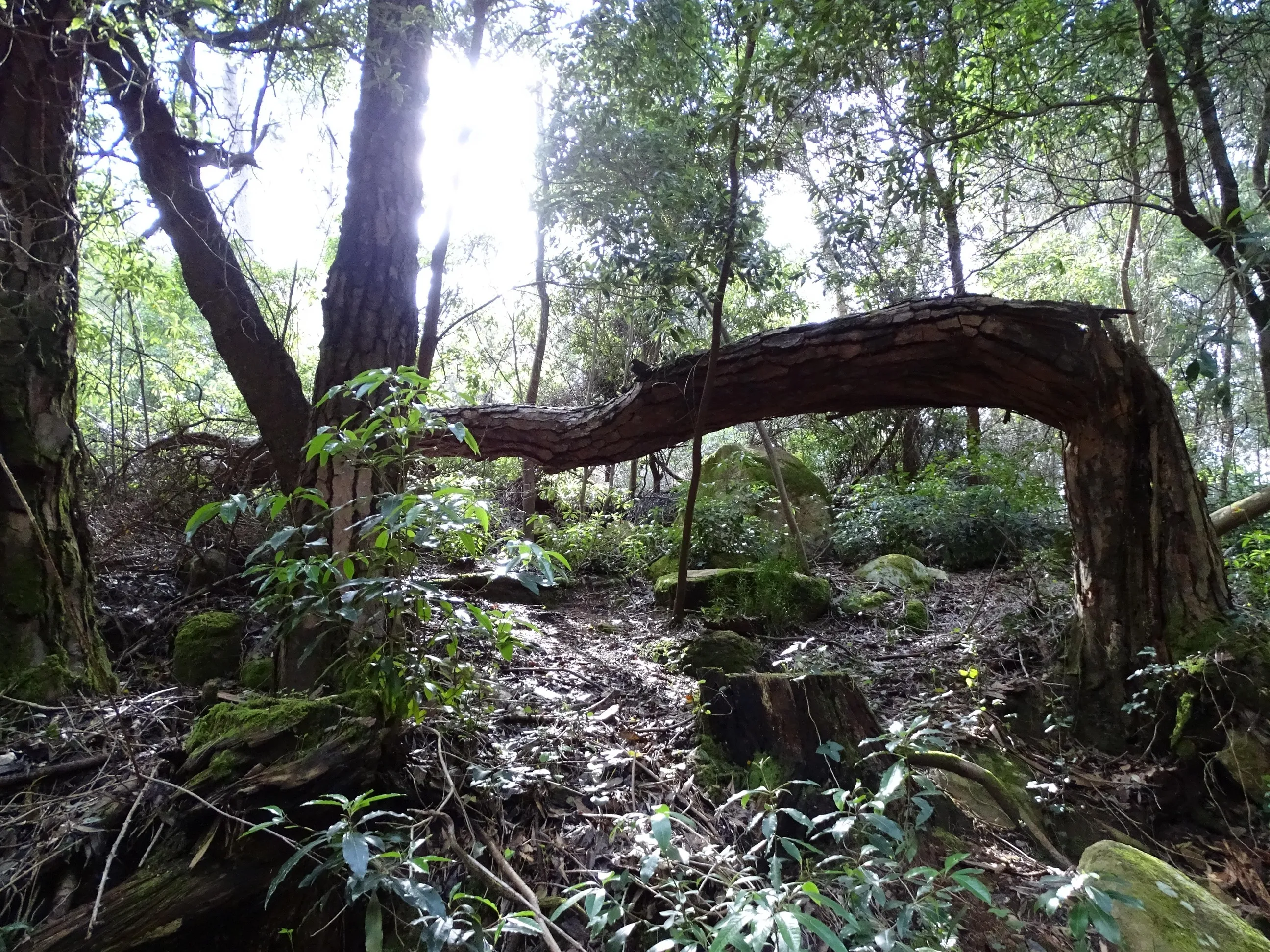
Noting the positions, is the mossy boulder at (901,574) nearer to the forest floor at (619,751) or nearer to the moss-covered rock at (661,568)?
the forest floor at (619,751)

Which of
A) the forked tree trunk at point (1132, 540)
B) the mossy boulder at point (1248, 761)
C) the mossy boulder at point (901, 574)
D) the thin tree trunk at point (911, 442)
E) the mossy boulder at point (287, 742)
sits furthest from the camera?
the thin tree trunk at point (911, 442)

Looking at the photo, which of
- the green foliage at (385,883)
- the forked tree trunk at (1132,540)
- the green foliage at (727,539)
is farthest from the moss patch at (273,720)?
the green foliage at (727,539)

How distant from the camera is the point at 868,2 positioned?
3.17 meters

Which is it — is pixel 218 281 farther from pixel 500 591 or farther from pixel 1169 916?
pixel 1169 916

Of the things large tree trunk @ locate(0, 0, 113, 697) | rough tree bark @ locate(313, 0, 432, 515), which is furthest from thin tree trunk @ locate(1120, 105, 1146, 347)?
large tree trunk @ locate(0, 0, 113, 697)

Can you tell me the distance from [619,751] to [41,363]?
2.59m

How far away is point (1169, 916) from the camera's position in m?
1.75

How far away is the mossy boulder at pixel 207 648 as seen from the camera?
2809mm

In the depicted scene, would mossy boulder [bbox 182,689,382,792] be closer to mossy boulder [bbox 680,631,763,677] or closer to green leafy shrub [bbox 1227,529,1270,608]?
mossy boulder [bbox 680,631,763,677]

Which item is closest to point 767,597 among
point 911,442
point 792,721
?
point 792,721

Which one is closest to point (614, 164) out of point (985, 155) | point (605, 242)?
point (605, 242)

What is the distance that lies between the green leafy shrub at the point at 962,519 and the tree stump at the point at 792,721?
13.0ft

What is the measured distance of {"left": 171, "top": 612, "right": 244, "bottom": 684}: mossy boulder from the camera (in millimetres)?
2809

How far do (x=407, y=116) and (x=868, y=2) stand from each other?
228 cm
